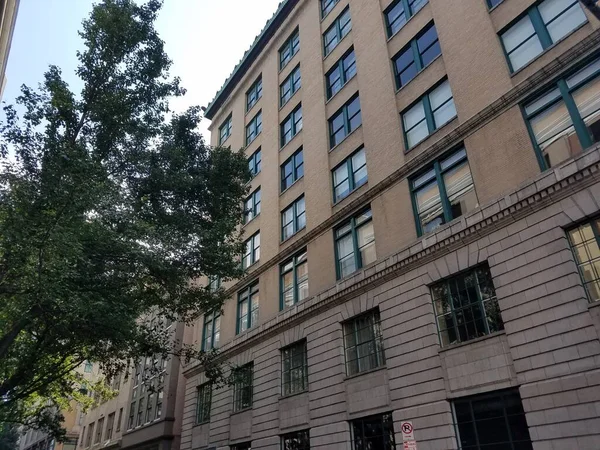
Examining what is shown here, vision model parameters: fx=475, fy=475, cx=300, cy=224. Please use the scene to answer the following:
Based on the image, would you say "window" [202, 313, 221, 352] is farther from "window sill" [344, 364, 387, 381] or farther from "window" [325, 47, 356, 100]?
"window" [325, 47, 356, 100]

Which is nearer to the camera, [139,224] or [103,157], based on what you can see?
[139,224]

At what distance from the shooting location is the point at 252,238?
29719mm

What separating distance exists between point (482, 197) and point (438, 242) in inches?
79.9

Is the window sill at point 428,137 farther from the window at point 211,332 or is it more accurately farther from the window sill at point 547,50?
the window at point 211,332

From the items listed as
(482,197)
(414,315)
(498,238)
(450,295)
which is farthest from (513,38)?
(414,315)

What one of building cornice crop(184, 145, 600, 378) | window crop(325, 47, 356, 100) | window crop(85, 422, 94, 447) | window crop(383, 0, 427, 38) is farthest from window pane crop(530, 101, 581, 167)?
window crop(85, 422, 94, 447)

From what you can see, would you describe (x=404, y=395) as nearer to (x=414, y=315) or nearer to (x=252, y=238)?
(x=414, y=315)

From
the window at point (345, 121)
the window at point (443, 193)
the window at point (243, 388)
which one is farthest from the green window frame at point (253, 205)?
the window at point (443, 193)

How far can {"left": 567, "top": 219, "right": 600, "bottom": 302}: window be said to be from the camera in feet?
39.9

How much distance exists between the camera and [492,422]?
13250 millimetres

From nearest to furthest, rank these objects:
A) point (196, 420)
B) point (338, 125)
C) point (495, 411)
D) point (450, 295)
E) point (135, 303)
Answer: point (495, 411), point (450, 295), point (135, 303), point (338, 125), point (196, 420)

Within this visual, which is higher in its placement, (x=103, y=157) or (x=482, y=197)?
(x=103, y=157)

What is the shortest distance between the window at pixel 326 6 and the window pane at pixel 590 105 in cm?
1815

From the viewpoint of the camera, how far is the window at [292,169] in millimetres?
26875
